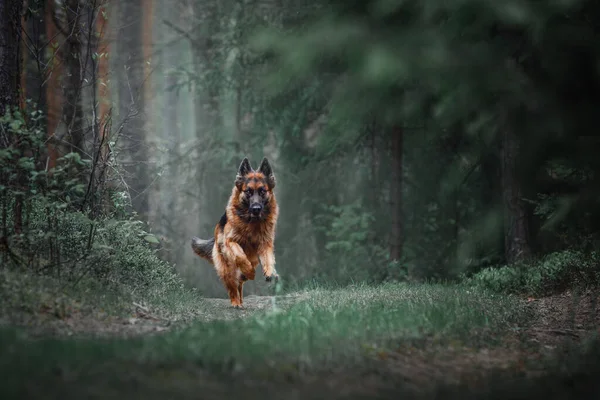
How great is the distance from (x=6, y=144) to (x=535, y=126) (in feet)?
28.8

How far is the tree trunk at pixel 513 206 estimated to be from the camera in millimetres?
15156

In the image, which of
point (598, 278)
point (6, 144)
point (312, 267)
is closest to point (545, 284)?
point (598, 278)

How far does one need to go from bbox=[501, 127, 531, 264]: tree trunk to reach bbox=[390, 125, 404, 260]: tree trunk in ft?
12.6

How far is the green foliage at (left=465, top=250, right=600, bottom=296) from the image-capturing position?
39.4 feet

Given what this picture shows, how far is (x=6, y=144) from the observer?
8.75 m

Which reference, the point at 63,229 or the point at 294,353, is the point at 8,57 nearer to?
the point at 63,229

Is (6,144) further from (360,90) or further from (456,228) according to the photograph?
(456,228)

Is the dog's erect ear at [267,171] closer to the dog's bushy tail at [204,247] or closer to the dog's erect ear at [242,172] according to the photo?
the dog's erect ear at [242,172]

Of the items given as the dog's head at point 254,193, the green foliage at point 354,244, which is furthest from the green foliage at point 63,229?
the green foliage at point 354,244

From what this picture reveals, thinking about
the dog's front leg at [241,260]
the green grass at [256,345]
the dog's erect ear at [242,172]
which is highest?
the dog's erect ear at [242,172]

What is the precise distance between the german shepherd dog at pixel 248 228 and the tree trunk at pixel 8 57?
3.99 metres

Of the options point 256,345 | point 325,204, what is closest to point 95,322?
point 256,345

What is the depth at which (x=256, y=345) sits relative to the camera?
5.82m

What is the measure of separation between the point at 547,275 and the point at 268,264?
550 centimetres
